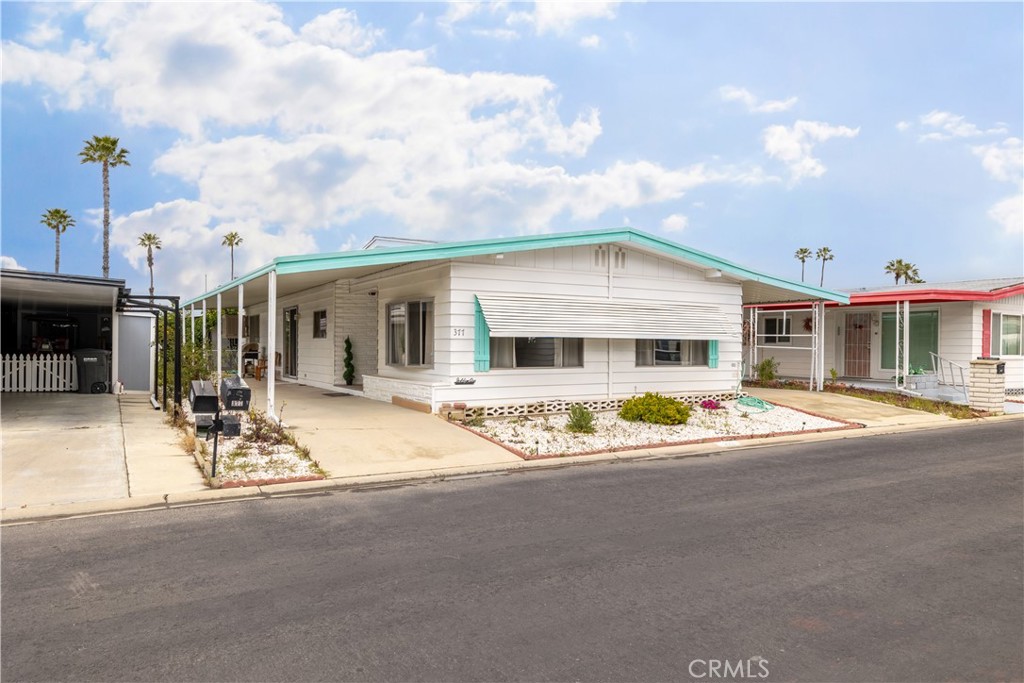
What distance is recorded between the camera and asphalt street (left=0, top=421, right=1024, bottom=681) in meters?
3.58

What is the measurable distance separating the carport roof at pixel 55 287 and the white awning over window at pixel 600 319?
6.75 m

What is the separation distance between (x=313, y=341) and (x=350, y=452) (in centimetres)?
957

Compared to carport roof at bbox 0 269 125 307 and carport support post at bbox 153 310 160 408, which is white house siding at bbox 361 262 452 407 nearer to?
carport roof at bbox 0 269 125 307

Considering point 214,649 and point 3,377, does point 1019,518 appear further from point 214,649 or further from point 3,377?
point 3,377

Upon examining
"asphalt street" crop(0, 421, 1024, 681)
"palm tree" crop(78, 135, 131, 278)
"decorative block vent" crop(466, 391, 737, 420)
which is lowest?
"asphalt street" crop(0, 421, 1024, 681)

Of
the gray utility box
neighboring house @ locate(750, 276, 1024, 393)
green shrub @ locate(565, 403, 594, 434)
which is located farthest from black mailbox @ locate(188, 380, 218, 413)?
neighboring house @ locate(750, 276, 1024, 393)

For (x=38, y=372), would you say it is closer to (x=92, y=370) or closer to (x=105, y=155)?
(x=92, y=370)

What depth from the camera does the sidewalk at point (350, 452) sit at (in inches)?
267

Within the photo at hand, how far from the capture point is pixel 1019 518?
6559 millimetres

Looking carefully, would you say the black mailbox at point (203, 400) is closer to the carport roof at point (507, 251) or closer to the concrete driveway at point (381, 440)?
the concrete driveway at point (381, 440)

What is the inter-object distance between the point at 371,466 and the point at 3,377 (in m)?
13.5

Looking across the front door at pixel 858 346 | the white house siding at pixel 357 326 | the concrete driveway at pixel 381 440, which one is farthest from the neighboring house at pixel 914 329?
the concrete driveway at pixel 381 440

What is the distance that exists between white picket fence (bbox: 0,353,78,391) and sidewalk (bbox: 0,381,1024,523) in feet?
11.2

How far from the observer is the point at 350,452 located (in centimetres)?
910
